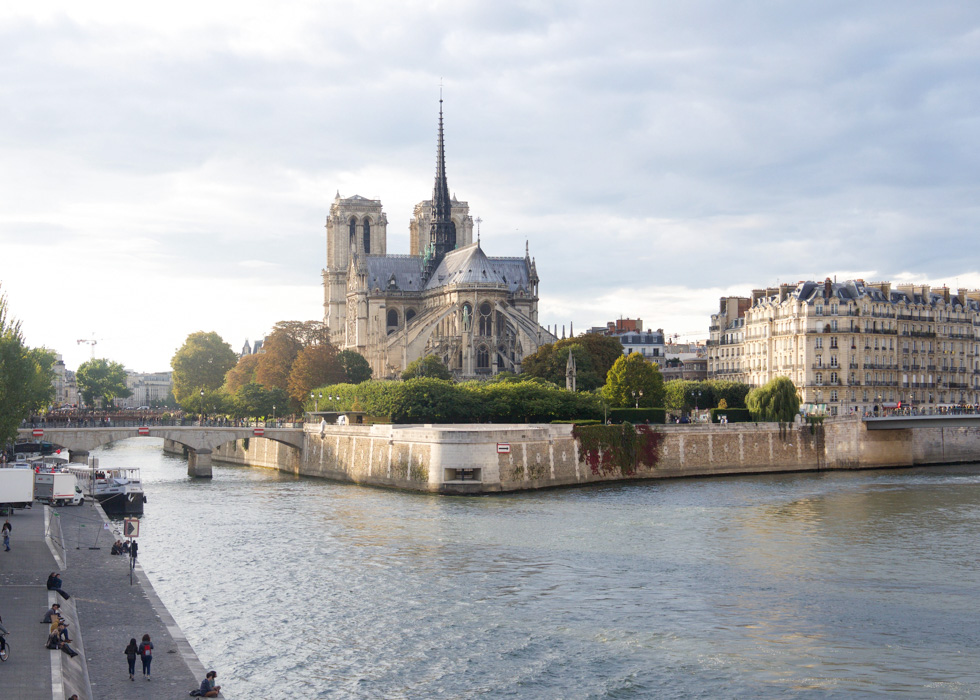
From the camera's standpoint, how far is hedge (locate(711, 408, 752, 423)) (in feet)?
235

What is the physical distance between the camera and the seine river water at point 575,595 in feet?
76.2

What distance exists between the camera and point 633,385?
250ft

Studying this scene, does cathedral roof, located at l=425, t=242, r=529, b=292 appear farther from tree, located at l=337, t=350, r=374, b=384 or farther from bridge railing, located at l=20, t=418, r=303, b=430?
bridge railing, located at l=20, t=418, r=303, b=430

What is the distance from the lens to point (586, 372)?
292ft

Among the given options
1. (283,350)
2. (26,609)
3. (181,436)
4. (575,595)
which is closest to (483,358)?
(283,350)

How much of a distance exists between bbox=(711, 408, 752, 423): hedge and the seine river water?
2055 cm

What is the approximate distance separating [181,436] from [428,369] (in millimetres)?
33055

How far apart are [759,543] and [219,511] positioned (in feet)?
75.0

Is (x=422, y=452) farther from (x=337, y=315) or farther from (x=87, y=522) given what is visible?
(x=337, y=315)

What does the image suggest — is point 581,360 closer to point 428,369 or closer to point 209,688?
point 428,369

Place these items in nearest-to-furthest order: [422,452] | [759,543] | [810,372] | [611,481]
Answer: [759,543] < [422,452] < [611,481] < [810,372]

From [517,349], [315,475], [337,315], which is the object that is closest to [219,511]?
[315,475]

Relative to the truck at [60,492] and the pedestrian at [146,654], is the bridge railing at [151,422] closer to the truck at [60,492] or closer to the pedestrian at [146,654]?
the truck at [60,492]

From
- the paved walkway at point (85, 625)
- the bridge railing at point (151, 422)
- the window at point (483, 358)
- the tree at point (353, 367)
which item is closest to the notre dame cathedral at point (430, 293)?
the window at point (483, 358)
